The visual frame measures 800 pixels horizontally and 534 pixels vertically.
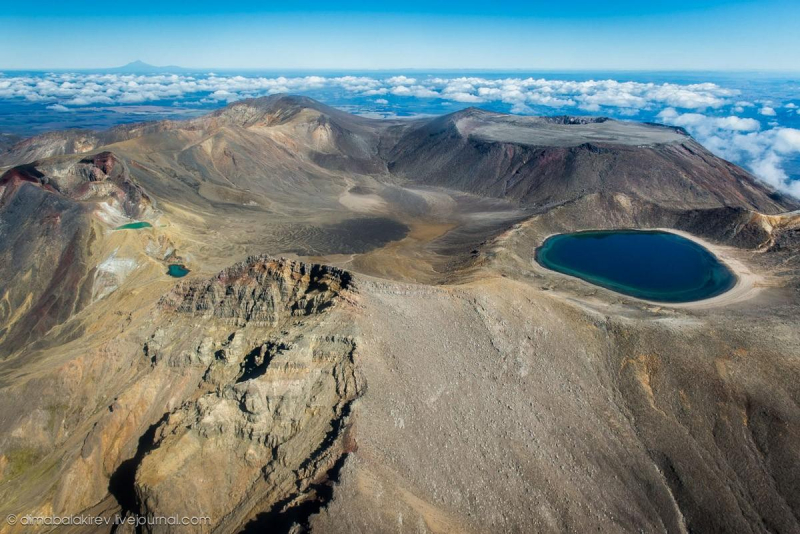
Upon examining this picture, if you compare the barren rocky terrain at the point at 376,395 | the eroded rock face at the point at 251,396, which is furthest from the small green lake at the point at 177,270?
the eroded rock face at the point at 251,396

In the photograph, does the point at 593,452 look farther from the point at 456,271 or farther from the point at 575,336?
the point at 456,271

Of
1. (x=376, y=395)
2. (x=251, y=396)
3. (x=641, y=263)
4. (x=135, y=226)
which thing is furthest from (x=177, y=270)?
(x=641, y=263)

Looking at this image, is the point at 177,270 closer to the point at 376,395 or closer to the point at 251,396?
the point at 251,396

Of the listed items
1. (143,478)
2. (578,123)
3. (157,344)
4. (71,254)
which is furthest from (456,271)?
(578,123)

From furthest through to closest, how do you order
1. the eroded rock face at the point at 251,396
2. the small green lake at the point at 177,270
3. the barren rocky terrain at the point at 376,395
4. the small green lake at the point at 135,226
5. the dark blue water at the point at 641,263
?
the small green lake at the point at 135,226
the dark blue water at the point at 641,263
the small green lake at the point at 177,270
the barren rocky terrain at the point at 376,395
the eroded rock face at the point at 251,396

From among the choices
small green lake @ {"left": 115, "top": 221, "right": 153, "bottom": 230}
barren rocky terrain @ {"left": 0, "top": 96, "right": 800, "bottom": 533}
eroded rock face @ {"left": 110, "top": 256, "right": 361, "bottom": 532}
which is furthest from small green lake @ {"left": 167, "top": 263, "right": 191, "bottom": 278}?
eroded rock face @ {"left": 110, "top": 256, "right": 361, "bottom": 532}

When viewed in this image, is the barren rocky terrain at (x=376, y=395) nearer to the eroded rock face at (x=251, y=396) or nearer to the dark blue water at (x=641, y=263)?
the eroded rock face at (x=251, y=396)
